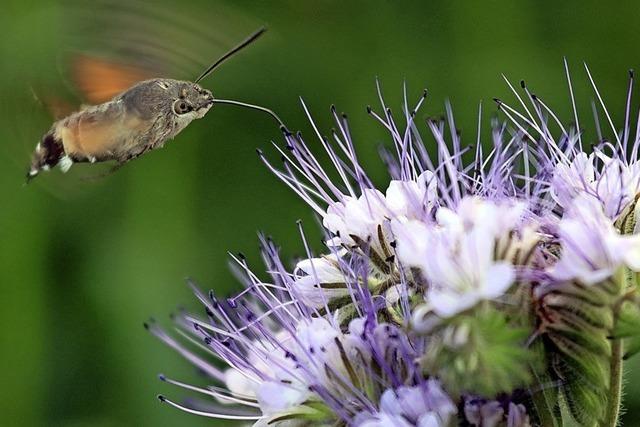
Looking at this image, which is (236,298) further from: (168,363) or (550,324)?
(168,363)

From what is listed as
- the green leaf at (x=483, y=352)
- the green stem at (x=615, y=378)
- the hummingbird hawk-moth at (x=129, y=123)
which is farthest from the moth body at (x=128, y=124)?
the green stem at (x=615, y=378)

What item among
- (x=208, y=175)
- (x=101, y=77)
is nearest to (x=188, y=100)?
(x=101, y=77)

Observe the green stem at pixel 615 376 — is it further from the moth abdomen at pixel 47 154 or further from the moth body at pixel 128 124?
the moth abdomen at pixel 47 154

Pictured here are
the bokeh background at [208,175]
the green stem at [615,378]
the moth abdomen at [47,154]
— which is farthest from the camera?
the bokeh background at [208,175]

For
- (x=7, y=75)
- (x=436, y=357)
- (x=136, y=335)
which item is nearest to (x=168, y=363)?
(x=136, y=335)

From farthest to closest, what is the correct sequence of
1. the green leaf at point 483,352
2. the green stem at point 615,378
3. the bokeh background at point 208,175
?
the bokeh background at point 208,175, the green stem at point 615,378, the green leaf at point 483,352

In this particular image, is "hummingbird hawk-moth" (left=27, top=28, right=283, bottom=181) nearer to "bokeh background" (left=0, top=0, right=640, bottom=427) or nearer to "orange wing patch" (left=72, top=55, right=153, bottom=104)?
"orange wing patch" (left=72, top=55, right=153, bottom=104)
